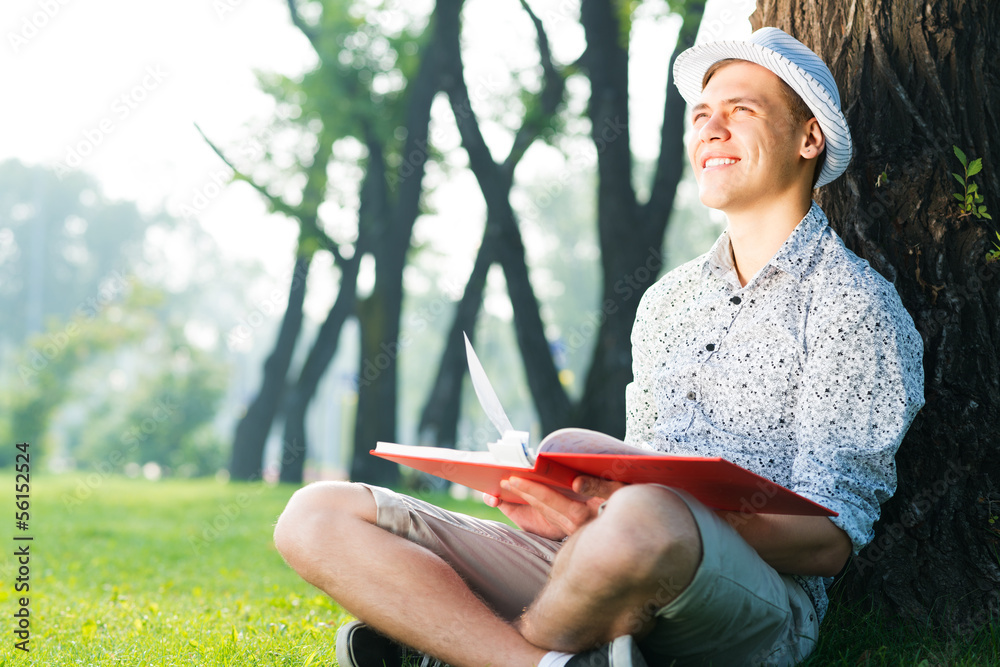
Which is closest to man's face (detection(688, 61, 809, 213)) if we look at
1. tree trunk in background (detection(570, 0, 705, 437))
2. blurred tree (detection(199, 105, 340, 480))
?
tree trunk in background (detection(570, 0, 705, 437))

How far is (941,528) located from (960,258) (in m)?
0.94

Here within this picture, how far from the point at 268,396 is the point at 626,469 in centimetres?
1572

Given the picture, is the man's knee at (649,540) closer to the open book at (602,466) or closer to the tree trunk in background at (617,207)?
the open book at (602,466)

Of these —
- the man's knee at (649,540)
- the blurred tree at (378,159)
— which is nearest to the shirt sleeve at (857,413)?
the man's knee at (649,540)

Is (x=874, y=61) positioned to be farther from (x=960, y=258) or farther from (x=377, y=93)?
(x=377, y=93)

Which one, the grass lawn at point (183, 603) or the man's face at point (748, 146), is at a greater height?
the man's face at point (748, 146)

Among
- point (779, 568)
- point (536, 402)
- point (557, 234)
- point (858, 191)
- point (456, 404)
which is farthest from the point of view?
point (557, 234)

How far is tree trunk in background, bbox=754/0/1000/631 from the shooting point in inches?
119

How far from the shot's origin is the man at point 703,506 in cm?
214

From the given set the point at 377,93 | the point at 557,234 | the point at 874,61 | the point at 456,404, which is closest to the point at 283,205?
the point at 377,93

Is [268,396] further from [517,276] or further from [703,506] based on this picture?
[703,506]

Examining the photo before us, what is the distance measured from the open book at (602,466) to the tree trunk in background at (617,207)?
557 cm

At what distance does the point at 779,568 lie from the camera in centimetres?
240

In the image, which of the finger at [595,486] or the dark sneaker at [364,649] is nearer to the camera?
the finger at [595,486]
